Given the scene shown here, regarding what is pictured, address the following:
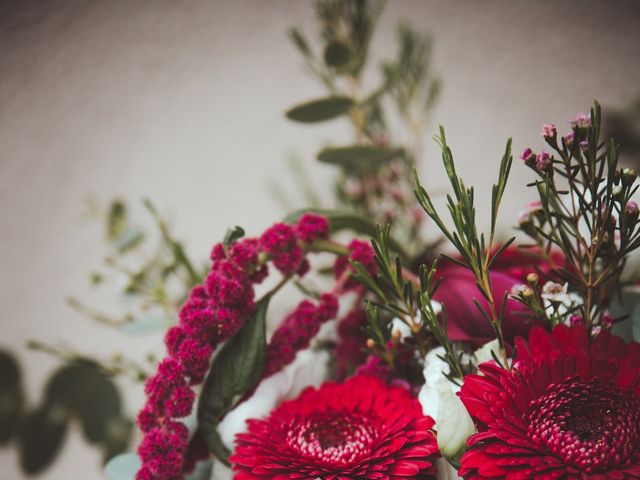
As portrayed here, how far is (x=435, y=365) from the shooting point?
31cm

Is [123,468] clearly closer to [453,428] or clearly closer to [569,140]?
[453,428]

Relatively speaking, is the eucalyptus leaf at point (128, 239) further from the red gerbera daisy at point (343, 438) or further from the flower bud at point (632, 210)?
the flower bud at point (632, 210)

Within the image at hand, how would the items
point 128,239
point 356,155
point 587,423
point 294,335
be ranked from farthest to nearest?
point 128,239 < point 356,155 < point 294,335 < point 587,423

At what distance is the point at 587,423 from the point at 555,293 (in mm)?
66

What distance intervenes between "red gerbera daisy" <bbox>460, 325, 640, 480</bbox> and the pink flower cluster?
0.46ft

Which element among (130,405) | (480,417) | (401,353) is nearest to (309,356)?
(401,353)

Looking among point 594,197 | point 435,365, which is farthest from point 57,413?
point 594,197

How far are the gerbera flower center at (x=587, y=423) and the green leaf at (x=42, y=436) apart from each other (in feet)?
1.75

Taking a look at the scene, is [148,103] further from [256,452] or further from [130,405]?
[256,452]

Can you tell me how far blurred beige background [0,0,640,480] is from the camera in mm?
593

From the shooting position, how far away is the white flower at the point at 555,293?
0.93ft

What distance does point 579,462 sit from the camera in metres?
0.24

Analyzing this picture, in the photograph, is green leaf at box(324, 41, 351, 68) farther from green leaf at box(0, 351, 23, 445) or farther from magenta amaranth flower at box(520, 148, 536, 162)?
green leaf at box(0, 351, 23, 445)

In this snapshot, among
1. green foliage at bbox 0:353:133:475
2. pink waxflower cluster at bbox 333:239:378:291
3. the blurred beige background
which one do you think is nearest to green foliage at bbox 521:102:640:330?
pink waxflower cluster at bbox 333:239:378:291
